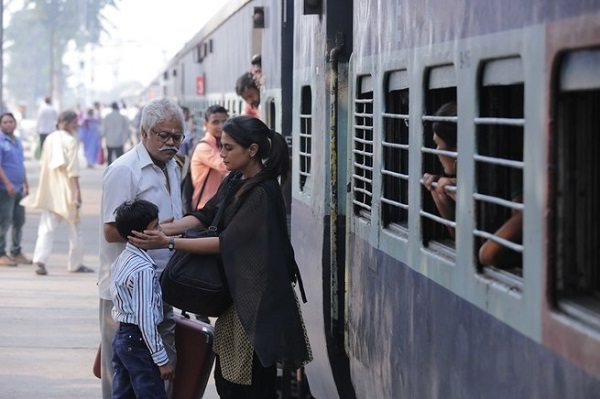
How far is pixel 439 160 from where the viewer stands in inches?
196

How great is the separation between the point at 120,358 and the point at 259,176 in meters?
1.00

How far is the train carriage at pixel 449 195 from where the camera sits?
326 centimetres

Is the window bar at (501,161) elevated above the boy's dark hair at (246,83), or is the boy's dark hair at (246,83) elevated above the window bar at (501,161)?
the boy's dark hair at (246,83)

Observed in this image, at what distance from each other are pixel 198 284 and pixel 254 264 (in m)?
0.26

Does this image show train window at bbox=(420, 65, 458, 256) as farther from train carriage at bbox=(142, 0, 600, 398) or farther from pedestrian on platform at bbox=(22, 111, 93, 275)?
pedestrian on platform at bbox=(22, 111, 93, 275)

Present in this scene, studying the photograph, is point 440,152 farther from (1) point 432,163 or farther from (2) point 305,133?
(2) point 305,133

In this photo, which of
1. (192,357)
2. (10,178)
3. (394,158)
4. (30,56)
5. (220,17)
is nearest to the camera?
(394,158)

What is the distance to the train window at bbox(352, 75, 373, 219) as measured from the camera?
6207 mm

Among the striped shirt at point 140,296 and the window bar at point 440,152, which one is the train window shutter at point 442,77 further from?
the striped shirt at point 140,296

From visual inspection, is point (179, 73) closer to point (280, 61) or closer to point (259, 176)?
point (280, 61)

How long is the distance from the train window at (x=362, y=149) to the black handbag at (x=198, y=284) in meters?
0.66

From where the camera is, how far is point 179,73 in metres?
32.6

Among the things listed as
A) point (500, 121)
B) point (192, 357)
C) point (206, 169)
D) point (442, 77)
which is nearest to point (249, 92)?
point (206, 169)

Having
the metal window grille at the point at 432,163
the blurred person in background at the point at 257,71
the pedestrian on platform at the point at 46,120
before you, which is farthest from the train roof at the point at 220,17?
the metal window grille at the point at 432,163
